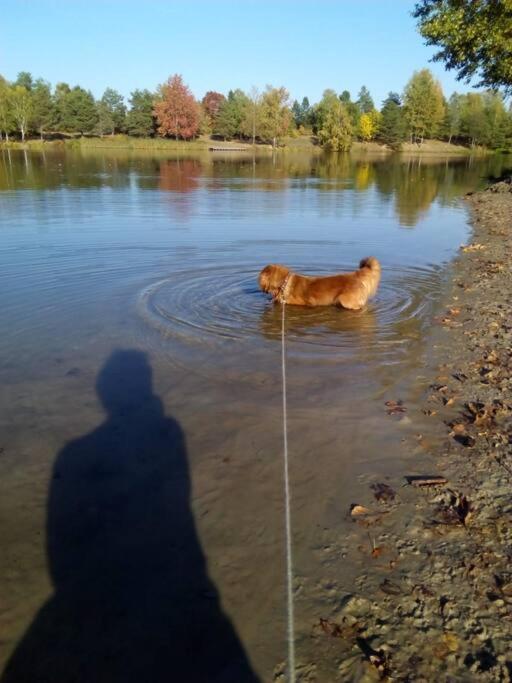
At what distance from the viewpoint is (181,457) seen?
12.9 feet

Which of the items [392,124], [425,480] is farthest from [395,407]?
[392,124]

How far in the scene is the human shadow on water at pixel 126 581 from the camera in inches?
92.0

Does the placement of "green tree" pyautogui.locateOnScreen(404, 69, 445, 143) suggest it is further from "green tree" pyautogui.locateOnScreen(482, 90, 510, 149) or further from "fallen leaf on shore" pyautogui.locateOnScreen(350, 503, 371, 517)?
"fallen leaf on shore" pyautogui.locateOnScreen(350, 503, 371, 517)

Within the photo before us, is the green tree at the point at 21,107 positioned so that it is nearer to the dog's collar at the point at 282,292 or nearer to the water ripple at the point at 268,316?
the water ripple at the point at 268,316

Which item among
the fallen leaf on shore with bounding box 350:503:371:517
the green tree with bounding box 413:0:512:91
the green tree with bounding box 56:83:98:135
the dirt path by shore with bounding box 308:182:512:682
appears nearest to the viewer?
the dirt path by shore with bounding box 308:182:512:682

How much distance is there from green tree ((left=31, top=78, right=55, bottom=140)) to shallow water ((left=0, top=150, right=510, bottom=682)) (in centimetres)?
8812

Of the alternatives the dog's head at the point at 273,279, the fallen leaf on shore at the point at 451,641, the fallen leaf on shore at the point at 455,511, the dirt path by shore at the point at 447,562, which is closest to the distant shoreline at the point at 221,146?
the dog's head at the point at 273,279

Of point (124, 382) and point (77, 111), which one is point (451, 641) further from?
point (77, 111)

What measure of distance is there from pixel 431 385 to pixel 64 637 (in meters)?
4.05

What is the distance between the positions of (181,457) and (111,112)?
102 m

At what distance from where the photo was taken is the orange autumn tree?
289 ft

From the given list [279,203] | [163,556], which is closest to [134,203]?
[279,203]

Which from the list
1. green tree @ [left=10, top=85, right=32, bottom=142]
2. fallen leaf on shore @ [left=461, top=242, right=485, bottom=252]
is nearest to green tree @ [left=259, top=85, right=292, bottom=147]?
green tree @ [left=10, top=85, right=32, bottom=142]

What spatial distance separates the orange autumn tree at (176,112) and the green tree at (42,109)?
18.4 m
